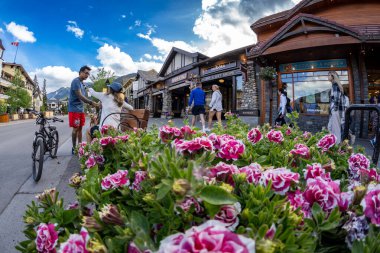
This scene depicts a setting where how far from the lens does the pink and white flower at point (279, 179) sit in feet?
2.64

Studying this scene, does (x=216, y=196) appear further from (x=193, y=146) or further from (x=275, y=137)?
(x=275, y=137)

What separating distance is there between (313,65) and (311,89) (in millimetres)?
1091

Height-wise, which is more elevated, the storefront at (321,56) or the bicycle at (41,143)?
the storefront at (321,56)

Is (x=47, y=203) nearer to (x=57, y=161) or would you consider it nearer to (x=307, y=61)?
(x=57, y=161)

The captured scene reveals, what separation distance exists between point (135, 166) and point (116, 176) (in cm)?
12

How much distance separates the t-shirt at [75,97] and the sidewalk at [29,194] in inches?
39.8

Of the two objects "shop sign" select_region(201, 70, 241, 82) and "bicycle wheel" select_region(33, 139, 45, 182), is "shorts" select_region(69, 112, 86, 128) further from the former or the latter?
"shop sign" select_region(201, 70, 241, 82)

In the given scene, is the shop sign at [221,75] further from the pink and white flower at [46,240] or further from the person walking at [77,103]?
the pink and white flower at [46,240]

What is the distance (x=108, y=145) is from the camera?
1.63 m

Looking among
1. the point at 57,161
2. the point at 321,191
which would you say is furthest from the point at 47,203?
the point at 57,161

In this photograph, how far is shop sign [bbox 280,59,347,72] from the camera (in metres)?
11.4

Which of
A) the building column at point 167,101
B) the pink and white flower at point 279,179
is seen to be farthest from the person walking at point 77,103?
the building column at point 167,101

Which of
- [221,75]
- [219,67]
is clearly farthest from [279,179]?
[219,67]

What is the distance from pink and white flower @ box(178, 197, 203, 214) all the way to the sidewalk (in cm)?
205
